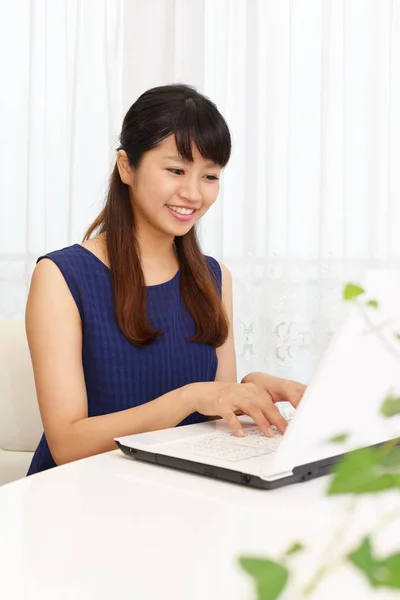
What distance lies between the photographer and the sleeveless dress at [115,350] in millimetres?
1481

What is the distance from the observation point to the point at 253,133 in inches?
97.0

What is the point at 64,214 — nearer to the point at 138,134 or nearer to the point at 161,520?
the point at 138,134

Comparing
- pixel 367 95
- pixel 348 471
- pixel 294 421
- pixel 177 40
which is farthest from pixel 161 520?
pixel 177 40

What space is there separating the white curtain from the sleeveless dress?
827 millimetres

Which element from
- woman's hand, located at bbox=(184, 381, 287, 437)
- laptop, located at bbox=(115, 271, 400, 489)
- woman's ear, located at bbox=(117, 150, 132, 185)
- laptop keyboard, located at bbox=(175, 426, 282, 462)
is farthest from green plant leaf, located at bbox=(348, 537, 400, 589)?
woman's ear, located at bbox=(117, 150, 132, 185)

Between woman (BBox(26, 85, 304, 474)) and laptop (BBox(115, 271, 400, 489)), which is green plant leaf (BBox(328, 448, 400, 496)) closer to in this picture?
laptop (BBox(115, 271, 400, 489))

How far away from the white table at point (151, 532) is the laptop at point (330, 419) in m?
0.02

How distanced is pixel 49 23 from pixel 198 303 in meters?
1.45

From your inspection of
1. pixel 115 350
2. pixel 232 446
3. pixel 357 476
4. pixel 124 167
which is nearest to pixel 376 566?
pixel 357 476

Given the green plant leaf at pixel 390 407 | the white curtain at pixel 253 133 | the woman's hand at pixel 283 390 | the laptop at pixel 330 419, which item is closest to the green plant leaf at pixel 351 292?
the green plant leaf at pixel 390 407

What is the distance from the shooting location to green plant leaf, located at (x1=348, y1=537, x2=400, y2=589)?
17 centimetres

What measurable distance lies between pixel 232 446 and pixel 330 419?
26 centimetres

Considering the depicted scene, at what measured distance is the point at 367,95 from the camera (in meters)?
2.35

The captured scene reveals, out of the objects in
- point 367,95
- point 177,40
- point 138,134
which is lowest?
point 138,134
